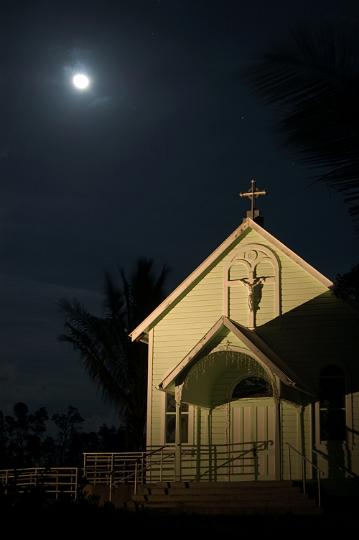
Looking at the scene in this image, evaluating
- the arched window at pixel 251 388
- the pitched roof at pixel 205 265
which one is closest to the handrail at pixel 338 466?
the arched window at pixel 251 388

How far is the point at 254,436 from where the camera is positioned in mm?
21422

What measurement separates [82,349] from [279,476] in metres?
15.8

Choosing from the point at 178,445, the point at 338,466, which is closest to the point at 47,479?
the point at 178,445

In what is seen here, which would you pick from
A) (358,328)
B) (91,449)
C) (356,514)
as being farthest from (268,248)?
(91,449)

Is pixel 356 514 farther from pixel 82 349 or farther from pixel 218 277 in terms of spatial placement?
pixel 82 349

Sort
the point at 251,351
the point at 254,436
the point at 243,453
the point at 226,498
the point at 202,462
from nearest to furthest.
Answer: the point at 226,498 → the point at 251,351 → the point at 243,453 → the point at 254,436 → the point at 202,462

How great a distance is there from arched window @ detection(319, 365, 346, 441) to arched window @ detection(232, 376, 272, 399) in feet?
5.12

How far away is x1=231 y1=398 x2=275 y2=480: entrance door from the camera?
2080 cm

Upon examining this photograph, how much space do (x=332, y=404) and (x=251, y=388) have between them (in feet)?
7.35

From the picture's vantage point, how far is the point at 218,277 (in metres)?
23.2

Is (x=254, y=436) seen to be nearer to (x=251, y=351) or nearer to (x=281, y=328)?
(x=281, y=328)

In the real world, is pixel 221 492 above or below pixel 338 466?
below

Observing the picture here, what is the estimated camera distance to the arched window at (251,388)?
21938mm

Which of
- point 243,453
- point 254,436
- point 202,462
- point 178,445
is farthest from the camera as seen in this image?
point 202,462
